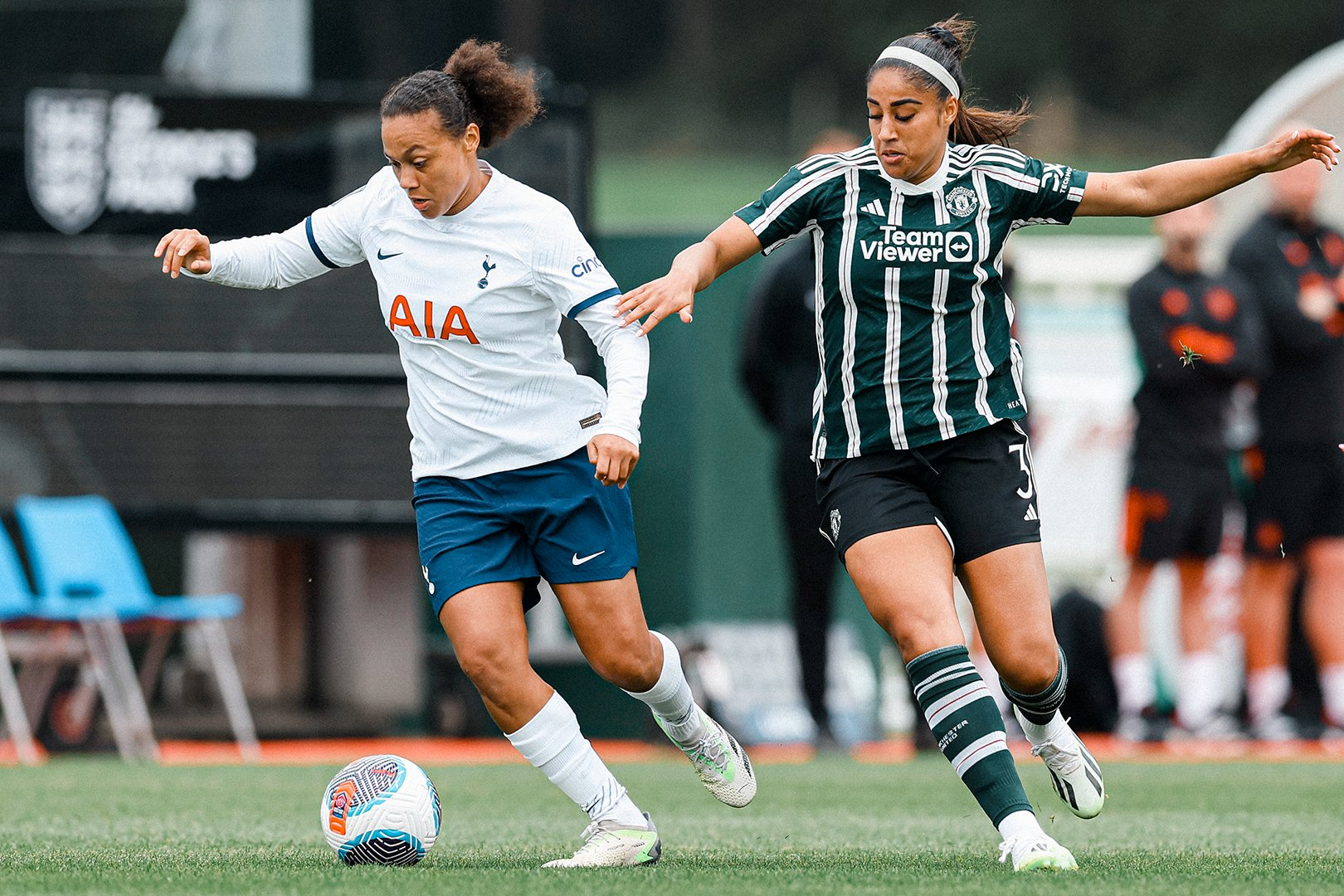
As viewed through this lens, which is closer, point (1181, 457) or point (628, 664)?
point (628, 664)

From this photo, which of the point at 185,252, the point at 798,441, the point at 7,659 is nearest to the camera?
the point at 185,252

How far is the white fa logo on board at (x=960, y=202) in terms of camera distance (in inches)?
208

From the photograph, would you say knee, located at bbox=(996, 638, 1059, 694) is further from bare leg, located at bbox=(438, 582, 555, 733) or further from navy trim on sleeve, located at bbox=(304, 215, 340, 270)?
navy trim on sleeve, located at bbox=(304, 215, 340, 270)

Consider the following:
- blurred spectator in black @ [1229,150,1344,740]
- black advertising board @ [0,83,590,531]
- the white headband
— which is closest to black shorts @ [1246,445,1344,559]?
blurred spectator in black @ [1229,150,1344,740]

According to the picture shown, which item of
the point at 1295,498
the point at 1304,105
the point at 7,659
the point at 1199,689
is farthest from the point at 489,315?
the point at 1304,105

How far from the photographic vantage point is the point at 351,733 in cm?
1156

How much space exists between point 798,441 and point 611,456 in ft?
15.8

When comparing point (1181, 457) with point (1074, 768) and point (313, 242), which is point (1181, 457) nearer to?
point (1074, 768)

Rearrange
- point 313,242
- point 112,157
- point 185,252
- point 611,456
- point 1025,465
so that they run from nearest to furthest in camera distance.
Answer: point 611,456 < point 185,252 < point 1025,465 < point 313,242 < point 112,157

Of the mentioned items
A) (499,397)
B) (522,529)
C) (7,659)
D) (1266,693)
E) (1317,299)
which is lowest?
(1266,693)

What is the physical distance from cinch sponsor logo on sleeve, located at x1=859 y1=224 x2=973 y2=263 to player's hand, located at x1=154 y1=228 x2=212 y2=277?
164 cm

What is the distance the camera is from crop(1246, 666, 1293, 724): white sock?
34.7 ft

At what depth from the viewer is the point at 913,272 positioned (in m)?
5.27

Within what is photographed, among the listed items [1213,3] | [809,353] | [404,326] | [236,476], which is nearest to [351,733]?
[236,476]
